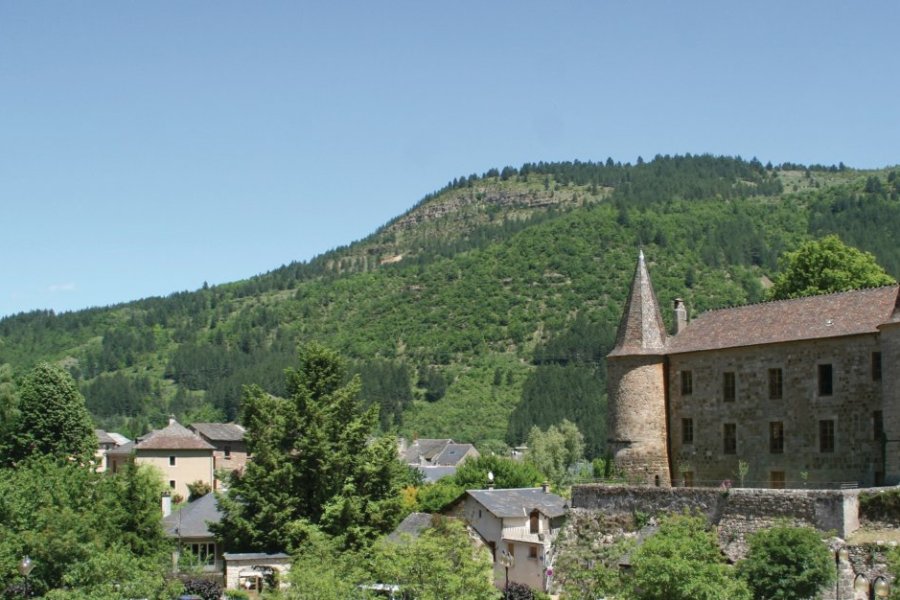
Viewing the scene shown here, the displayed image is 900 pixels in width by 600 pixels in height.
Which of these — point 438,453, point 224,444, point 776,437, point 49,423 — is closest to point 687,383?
point 776,437

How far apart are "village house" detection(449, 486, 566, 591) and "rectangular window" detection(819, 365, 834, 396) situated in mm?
12647

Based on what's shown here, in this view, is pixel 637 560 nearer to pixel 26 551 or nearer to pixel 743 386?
pixel 743 386

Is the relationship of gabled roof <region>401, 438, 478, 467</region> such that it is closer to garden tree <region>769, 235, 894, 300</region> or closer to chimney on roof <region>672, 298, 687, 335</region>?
garden tree <region>769, 235, 894, 300</region>

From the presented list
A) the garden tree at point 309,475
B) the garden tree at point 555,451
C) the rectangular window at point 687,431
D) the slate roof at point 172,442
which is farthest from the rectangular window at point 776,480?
the slate roof at point 172,442

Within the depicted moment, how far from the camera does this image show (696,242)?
647ft

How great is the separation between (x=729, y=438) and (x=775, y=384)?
3024 millimetres

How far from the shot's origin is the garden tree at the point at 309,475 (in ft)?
172

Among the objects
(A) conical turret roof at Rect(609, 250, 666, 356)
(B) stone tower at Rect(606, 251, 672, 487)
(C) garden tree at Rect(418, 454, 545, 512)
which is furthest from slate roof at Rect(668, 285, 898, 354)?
(C) garden tree at Rect(418, 454, 545, 512)

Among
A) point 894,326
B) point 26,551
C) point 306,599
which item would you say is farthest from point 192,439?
point 894,326

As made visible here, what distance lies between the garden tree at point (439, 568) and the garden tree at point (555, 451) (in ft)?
190

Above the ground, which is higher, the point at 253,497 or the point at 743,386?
the point at 743,386

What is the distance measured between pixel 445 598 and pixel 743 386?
1508 cm

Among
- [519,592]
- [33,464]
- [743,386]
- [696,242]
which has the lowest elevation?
[519,592]

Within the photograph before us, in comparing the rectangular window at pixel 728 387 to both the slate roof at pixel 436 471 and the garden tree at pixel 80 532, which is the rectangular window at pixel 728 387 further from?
the slate roof at pixel 436 471
